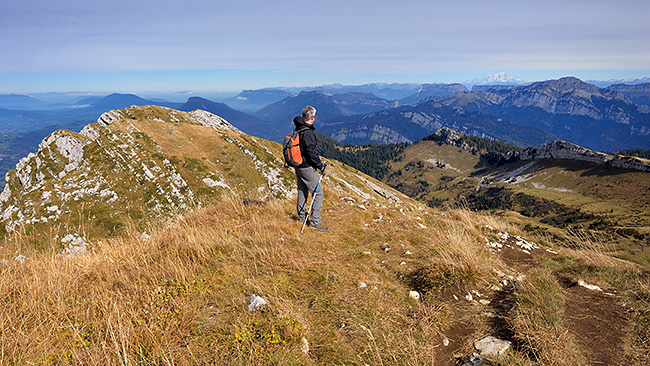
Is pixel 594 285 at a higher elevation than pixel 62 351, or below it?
below

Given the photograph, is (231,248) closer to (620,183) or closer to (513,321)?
(513,321)

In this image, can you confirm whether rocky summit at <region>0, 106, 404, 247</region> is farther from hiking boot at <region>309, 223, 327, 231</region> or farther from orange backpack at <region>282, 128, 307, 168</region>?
orange backpack at <region>282, 128, 307, 168</region>

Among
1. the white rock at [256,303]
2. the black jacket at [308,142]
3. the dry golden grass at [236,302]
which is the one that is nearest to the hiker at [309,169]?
the black jacket at [308,142]

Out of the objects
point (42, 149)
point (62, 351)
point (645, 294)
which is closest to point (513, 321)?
point (645, 294)

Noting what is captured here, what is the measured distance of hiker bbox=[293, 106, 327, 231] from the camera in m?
9.14

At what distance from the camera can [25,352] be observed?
361 centimetres

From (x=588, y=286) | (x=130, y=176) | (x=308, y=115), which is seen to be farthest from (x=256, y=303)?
(x=130, y=176)

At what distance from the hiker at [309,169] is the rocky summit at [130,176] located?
36320 millimetres

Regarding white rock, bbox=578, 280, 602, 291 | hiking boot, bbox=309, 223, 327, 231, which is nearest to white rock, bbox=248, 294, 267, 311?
hiking boot, bbox=309, 223, 327, 231

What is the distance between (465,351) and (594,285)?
4597 mm

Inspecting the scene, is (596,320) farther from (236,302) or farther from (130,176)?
(130,176)

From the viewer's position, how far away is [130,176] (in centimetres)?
5419

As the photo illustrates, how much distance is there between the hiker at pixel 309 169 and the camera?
30.0 ft

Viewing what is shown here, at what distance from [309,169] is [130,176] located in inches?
2315
